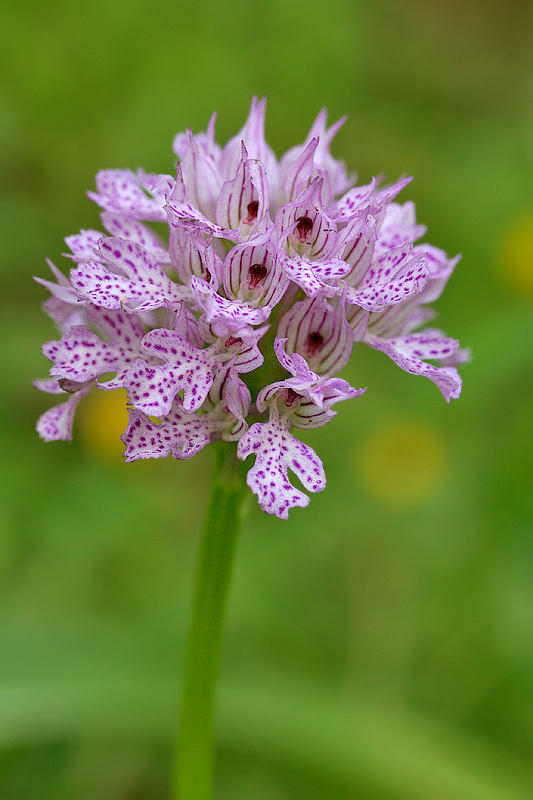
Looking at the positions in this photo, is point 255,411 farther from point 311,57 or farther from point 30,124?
point 311,57

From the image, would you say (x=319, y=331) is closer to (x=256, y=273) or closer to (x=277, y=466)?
(x=256, y=273)

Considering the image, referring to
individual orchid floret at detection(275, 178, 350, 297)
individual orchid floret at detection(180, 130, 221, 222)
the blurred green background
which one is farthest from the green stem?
the blurred green background

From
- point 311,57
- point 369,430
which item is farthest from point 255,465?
point 311,57

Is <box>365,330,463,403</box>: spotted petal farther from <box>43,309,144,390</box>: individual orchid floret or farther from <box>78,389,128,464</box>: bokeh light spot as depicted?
<box>78,389,128,464</box>: bokeh light spot

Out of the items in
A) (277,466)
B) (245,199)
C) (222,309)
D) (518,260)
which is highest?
(518,260)

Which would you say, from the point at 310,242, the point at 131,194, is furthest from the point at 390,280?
the point at 131,194

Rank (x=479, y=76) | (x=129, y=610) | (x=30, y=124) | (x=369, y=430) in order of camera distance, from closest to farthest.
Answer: (x=129, y=610), (x=369, y=430), (x=30, y=124), (x=479, y=76)
